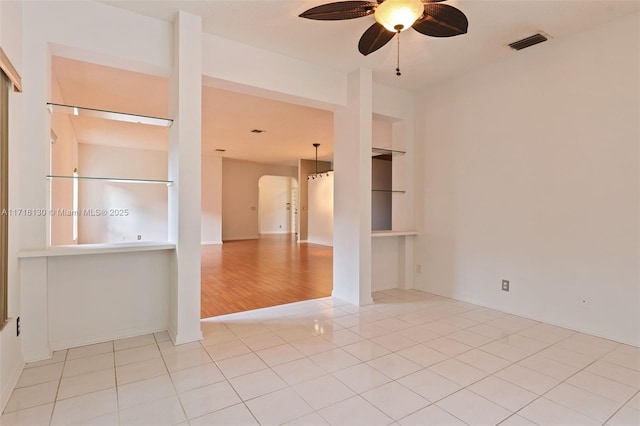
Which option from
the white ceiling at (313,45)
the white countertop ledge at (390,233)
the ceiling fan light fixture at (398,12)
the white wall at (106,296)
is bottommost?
the white wall at (106,296)

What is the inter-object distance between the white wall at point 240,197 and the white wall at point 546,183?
26.9ft

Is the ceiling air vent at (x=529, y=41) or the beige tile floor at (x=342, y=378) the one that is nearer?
the beige tile floor at (x=342, y=378)

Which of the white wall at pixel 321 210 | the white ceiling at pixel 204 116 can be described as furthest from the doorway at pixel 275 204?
the white ceiling at pixel 204 116

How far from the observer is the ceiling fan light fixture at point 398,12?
2.07 meters

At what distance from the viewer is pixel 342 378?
2.15 meters

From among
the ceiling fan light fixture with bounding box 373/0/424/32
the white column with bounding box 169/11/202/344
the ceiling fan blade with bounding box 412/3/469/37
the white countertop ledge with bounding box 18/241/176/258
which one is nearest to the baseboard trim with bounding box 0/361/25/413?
the white countertop ledge with bounding box 18/241/176/258

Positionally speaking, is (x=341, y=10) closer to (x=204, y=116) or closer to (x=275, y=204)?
(x=204, y=116)

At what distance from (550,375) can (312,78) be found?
11.3 feet

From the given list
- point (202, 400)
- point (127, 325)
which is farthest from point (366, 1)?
point (127, 325)

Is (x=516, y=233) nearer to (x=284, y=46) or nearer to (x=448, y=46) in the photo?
(x=448, y=46)

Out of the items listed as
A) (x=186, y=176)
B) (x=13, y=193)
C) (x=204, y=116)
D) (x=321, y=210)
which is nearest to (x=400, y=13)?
(x=186, y=176)

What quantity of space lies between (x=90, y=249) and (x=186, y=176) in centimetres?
91

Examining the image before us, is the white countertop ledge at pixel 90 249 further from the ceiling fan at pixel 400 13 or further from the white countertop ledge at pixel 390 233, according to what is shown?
the white countertop ledge at pixel 390 233

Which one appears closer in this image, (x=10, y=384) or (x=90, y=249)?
(x=10, y=384)
